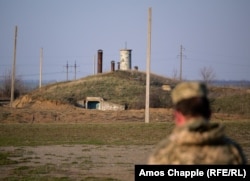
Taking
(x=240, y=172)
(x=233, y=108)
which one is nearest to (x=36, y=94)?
(x=233, y=108)

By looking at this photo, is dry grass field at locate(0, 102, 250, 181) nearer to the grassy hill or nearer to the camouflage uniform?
the grassy hill

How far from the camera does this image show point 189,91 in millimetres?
3785

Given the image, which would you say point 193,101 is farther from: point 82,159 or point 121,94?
point 121,94

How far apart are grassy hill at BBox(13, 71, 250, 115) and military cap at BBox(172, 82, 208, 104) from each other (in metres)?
41.3

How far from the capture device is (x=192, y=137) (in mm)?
3682

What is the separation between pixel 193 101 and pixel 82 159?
538 inches

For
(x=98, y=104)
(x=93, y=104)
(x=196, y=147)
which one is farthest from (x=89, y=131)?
(x=196, y=147)

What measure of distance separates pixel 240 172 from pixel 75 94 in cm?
4641

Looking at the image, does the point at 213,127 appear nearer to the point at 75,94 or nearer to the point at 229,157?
the point at 229,157

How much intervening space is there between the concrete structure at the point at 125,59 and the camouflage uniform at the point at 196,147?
5887 centimetres

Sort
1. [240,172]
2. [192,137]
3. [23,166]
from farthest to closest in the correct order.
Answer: [23,166] → [240,172] → [192,137]

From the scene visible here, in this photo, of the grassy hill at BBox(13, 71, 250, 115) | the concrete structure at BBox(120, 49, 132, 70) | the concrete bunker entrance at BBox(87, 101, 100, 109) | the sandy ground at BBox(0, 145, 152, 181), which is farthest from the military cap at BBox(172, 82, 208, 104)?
the concrete structure at BBox(120, 49, 132, 70)

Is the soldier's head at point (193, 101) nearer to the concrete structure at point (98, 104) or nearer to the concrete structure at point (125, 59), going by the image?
the concrete structure at point (98, 104)

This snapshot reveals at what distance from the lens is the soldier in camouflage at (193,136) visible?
A: 3.70m
